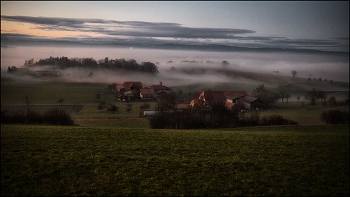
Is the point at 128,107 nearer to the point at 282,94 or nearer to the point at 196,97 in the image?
the point at 196,97

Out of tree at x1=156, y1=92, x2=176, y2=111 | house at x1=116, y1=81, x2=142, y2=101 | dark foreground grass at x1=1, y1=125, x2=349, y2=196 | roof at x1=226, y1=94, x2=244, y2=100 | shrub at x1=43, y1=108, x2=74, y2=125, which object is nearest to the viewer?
dark foreground grass at x1=1, y1=125, x2=349, y2=196

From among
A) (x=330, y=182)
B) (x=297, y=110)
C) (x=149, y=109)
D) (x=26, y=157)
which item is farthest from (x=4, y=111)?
(x=297, y=110)

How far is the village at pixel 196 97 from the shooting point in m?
Result: 24.0

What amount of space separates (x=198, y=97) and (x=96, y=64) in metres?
10.2

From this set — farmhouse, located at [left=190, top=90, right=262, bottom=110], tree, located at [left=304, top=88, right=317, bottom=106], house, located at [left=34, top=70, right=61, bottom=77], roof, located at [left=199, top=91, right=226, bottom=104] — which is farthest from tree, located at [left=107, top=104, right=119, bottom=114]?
tree, located at [left=304, top=88, right=317, bottom=106]

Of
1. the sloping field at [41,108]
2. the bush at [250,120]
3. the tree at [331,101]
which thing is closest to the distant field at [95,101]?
the sloping field at [41,108]

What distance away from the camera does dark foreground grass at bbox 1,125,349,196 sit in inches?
269

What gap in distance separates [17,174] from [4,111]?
1490 centimetres

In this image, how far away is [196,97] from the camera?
2480cm

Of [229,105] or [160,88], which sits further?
[160,88]

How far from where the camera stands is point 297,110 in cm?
2577

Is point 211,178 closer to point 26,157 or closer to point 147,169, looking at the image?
point 147,169

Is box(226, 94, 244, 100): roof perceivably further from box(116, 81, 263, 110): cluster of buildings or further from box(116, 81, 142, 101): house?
box(116, 81, 142, 101): house

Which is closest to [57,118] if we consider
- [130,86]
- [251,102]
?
[130,86]
